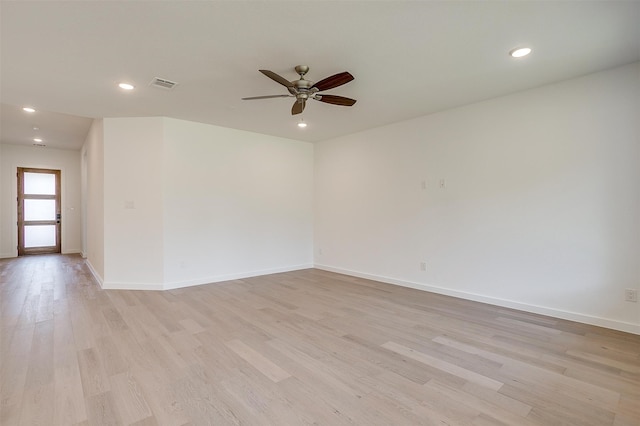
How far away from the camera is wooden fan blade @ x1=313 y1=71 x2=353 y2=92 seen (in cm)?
268

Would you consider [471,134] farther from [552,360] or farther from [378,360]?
[378,360]

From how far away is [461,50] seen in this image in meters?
2.71

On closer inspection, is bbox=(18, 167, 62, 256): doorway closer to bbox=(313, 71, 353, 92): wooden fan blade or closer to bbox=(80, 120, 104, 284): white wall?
bbox=(80, 120, 104, 284): white wall

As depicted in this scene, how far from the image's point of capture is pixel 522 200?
12.1 feet

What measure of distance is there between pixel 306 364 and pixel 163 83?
328cm

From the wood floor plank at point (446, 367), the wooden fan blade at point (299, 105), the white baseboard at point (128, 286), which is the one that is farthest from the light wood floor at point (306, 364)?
the wooden fan blade at point (299, 105)

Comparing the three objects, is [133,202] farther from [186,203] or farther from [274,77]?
[274,77]

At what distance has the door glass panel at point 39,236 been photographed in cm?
799

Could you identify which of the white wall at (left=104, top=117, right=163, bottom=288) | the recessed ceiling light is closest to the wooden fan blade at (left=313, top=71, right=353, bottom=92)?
the recessed ceiling light

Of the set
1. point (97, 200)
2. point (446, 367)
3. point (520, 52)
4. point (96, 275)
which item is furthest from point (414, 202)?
point (96, 275)

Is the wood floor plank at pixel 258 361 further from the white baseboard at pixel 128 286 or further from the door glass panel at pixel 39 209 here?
the door glass panel at pixel 39 209

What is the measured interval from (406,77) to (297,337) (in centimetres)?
293

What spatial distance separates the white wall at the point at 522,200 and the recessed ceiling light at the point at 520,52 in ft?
3.36

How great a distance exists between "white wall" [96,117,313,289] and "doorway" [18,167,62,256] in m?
5.38
